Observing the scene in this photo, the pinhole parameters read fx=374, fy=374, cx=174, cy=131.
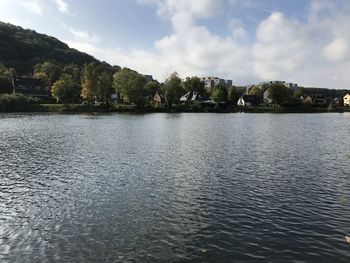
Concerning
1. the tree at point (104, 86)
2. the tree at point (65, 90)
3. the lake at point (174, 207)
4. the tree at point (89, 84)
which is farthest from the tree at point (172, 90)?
the lake at point (174, 207)

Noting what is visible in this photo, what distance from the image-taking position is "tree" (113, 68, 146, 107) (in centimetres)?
16838

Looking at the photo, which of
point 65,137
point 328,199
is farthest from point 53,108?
point 328,199

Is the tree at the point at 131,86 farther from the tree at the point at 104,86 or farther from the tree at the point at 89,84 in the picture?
the tree at the point at 89,84

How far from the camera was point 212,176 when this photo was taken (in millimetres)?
30516

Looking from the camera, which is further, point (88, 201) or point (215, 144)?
point (215, 144)

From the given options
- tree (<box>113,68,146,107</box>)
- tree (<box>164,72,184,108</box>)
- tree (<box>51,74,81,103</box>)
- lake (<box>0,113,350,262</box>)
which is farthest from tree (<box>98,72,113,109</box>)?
lake (<box>0,113,350,262</box>)

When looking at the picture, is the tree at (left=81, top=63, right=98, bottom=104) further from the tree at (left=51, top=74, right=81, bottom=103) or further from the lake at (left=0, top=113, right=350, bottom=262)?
the lake at (left=0, top=113, right=350, bottom=262)

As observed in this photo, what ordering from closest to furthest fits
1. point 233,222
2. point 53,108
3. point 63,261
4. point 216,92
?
point 63,261 → point 233,222 → point 53,108 → point 216,92

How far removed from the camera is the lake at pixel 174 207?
52.0 ft

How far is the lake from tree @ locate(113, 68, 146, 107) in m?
128

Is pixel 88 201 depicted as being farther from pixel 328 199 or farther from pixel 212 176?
pixel 328 199

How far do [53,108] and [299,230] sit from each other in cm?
15704

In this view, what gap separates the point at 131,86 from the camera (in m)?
168

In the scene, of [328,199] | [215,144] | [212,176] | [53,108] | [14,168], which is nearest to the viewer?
[328,199]
